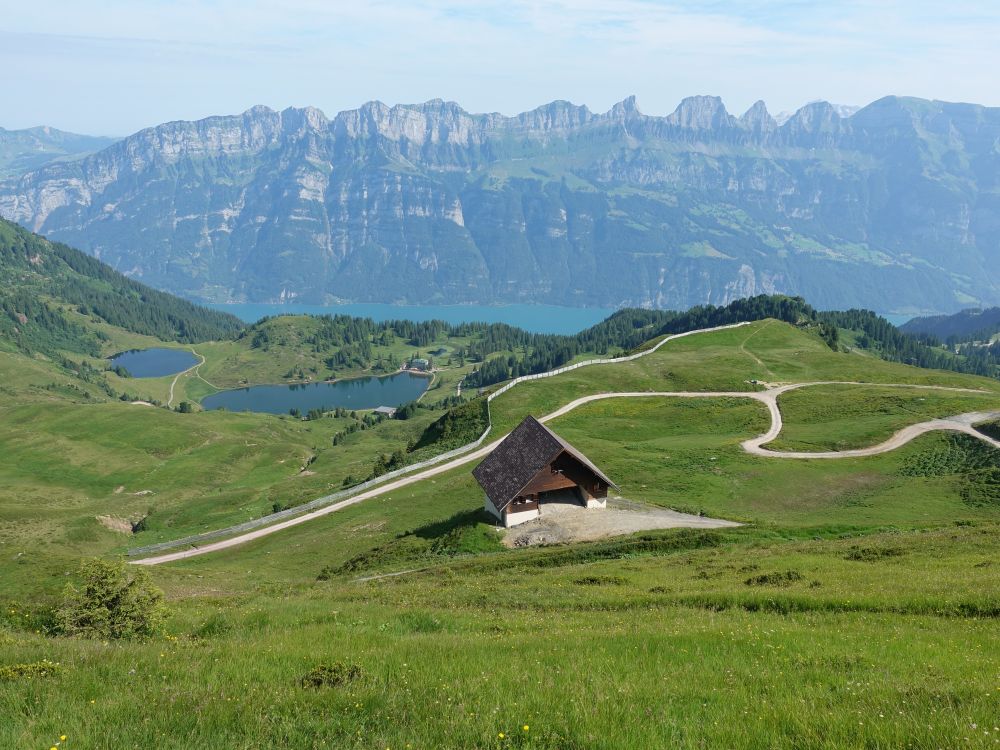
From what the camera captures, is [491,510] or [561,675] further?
[491,510]

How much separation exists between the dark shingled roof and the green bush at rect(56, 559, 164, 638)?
33789 millimetres

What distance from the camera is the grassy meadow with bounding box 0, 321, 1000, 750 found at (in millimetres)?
11750

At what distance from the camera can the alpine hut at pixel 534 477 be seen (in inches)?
2266

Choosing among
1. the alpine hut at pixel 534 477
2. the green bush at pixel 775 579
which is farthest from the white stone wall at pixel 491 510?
the green bush at pixel 775 579

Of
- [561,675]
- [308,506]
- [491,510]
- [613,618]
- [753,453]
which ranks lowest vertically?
[308,506]

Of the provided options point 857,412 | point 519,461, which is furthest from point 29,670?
point 857,412

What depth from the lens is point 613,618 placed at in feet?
81.8

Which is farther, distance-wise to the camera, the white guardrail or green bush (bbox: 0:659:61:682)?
the white guardrail

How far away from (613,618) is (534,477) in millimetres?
32757

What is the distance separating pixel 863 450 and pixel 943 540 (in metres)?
36.3

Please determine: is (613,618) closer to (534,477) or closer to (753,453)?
(534,477)

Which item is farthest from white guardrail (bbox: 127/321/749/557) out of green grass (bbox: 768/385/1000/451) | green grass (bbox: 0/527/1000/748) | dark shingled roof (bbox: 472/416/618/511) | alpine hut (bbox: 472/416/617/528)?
green grass (bbox: 0/527/1000/748)

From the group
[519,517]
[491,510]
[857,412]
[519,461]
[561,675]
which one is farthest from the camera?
[857,412]

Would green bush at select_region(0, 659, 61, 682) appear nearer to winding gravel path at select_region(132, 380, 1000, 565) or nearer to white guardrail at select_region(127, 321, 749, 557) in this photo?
winding gravel path at select_region(132, 380, 1000, 565)
